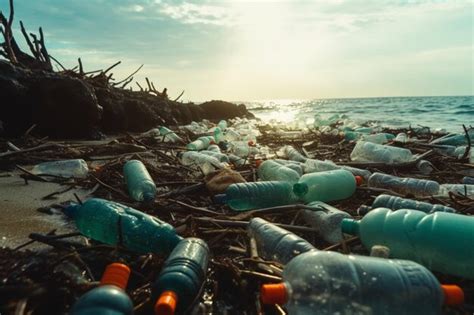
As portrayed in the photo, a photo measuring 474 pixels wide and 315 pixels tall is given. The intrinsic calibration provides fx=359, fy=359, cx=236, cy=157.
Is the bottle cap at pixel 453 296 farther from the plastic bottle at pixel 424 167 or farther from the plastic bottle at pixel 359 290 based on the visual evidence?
the plastic bottle at pixel 424 167

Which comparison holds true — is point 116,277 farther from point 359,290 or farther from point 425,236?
point 425,236

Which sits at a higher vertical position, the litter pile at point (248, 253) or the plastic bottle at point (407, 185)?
the litter pile at point (248, 253)

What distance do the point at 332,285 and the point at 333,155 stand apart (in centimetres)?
406

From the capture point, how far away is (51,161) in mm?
3674

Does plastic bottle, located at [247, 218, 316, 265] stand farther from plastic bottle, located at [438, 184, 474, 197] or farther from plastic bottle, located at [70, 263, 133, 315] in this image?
plastic bottle, located at [438, 184, 474, 197]

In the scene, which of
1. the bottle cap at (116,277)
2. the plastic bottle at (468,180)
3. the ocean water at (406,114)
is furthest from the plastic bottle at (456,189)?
the ocean water at (406,114)

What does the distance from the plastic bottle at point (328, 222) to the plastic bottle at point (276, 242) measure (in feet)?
0.97

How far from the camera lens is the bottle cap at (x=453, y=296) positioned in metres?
1.10

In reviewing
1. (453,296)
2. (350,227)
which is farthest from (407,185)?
(453,296)

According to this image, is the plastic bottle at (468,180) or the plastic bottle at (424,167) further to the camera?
the plastic bottle at (424,167)

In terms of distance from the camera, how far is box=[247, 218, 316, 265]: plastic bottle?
161 centimetres

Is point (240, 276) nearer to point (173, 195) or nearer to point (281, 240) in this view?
point (281, 240)

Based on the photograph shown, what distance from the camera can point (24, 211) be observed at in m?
2.28

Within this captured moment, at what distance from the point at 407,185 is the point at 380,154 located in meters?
1.56
